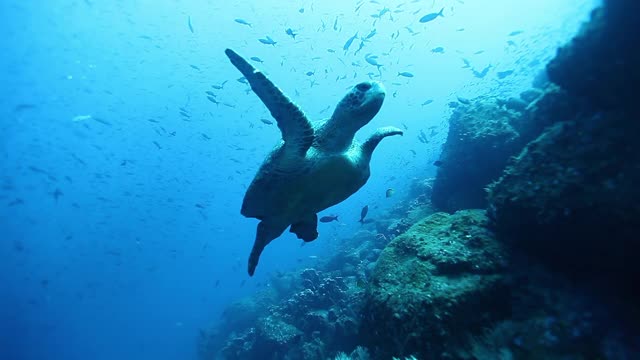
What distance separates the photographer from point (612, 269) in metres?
3.11

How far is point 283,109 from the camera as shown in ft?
13.7

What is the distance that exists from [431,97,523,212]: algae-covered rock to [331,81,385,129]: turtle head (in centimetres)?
453

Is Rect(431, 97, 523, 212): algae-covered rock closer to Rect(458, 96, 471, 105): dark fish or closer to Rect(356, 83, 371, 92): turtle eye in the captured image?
Rect(458, 96, 471, 105): dark fish

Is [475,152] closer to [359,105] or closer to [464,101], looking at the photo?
[464,101]

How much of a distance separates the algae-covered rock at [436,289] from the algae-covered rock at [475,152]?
3.86m

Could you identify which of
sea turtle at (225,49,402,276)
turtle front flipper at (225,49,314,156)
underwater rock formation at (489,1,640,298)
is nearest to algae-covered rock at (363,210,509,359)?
underwater rock formation at (489,1,640,298)

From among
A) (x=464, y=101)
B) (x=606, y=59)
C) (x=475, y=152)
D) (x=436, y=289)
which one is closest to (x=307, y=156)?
(x=436, y=289)

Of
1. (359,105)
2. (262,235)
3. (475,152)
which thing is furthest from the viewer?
(475,152)

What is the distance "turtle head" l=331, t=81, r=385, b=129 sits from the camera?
4.55 m

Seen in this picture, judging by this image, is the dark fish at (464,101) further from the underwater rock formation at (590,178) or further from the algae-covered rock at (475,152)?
the underwater rock formation at (590,178)

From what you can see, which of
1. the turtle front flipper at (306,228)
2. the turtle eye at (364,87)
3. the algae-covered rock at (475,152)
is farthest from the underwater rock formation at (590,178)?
the algae-covered rock at (475,152)

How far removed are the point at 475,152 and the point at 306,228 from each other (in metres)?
4.98

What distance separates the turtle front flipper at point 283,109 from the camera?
13.1ft

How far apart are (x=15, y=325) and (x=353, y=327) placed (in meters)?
80.1
